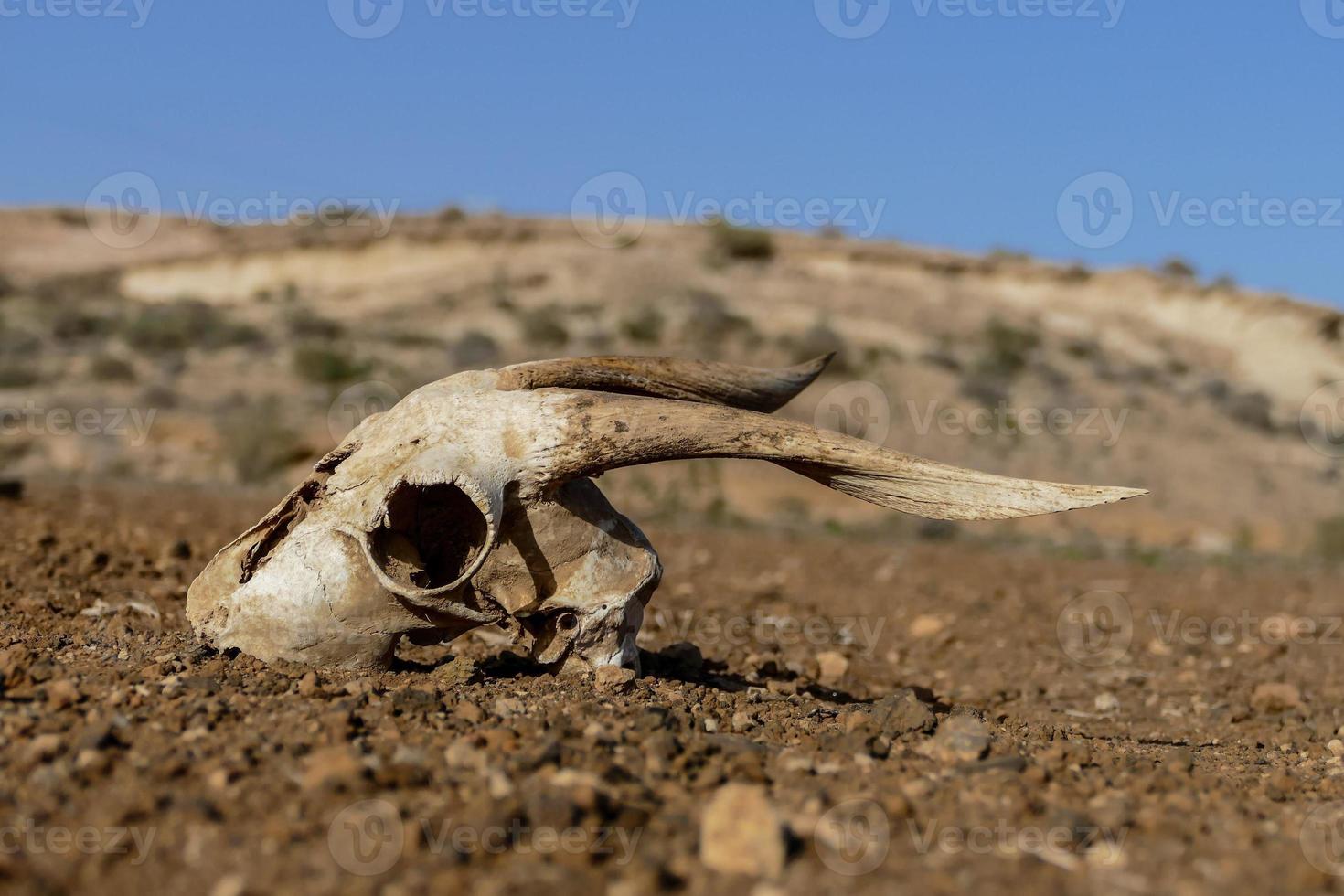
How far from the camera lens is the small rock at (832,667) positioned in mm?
5883

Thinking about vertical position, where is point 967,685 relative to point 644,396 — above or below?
below

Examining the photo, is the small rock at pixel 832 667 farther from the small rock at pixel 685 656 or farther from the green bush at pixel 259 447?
the green bush at pixel 259 447

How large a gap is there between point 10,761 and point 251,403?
19879 millimetres

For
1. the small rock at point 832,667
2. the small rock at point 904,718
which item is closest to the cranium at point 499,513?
the small rock at point 904,718

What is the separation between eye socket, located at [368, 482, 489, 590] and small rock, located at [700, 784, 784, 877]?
5.87 feet

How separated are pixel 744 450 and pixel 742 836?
186 centimetres

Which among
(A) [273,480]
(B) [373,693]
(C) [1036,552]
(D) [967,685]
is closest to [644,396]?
(B) [373,693]

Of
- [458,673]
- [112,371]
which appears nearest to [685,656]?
[458,673]

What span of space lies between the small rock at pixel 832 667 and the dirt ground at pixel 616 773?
2 centimetres

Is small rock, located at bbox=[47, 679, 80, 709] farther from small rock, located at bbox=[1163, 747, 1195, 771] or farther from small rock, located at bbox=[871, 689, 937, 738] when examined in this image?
small rock, located at bbox=[1163, 747, 1195, 771]

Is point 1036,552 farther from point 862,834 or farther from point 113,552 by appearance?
point 862,834

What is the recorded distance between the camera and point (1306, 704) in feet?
19.4

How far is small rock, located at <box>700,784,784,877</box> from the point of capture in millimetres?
2570

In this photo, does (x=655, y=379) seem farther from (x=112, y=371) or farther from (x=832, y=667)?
(x=112, y=371)
